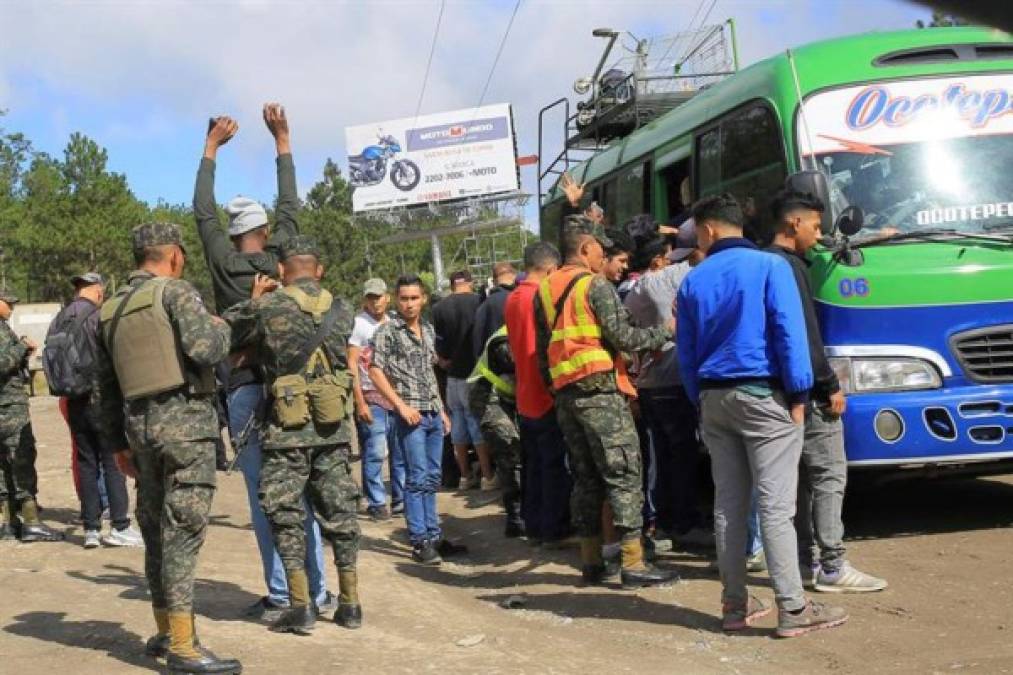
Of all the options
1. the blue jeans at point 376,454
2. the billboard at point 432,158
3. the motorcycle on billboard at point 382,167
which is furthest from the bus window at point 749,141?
the motorcycle on billboard at point 382,167

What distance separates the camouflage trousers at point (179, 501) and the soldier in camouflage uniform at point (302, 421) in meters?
0.57

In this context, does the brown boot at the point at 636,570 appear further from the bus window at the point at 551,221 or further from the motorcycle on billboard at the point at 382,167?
the motorcycle on billboard at the point at 382,167

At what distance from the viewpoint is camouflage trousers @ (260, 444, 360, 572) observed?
585cm

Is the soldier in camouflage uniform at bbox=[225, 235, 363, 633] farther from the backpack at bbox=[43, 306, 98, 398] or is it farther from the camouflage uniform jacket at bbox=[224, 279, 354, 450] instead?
→ the backpack at bbox=[43, 306, 98, 398]

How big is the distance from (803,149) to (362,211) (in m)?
48.4

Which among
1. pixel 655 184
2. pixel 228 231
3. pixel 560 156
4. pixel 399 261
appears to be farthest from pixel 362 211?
pixel 228 231

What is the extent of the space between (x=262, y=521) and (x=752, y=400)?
261cm

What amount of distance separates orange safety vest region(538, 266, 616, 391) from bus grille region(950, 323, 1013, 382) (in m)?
2.06

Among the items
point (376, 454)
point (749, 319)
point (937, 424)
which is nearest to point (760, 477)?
point (749, 319)

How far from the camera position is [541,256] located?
788 cm

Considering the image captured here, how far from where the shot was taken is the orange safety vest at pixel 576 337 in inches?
261

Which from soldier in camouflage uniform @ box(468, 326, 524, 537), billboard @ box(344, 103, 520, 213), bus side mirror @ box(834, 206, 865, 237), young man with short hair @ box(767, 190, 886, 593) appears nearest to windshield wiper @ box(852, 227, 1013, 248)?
bus side mirror @ box(834, 206, 865, 237)

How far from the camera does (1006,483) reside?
9320 millimetres

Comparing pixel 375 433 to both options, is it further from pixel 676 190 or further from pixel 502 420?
pixel 676 190
